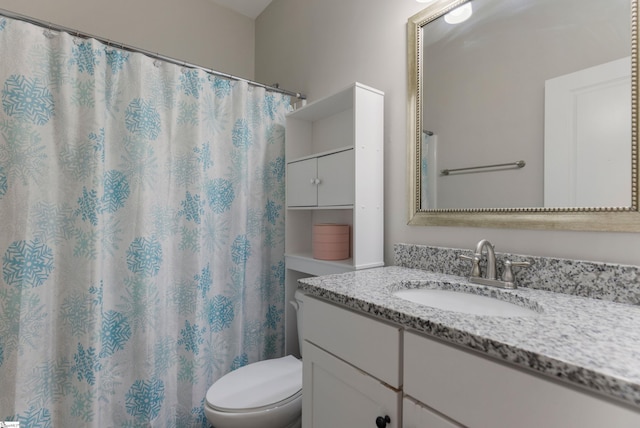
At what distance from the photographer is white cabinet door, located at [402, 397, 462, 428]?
616mm

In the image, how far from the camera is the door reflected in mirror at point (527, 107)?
0.84 m

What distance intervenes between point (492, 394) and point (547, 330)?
173 mm

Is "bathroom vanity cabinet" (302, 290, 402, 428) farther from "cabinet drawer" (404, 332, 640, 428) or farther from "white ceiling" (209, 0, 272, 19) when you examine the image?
"white ceiling" (209, 0, 272, 19)

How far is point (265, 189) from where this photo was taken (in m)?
1.81

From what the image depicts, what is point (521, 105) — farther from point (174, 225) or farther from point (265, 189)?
point (174, 225)

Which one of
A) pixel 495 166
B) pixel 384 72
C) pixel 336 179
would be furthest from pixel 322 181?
pixel 495 166

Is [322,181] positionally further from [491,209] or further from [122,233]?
[122,233]

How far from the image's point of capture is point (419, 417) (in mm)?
659

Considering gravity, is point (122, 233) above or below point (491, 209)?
below

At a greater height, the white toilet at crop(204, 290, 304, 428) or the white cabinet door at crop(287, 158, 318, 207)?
the white cabinet door at crop(287, 158, 318, 207)

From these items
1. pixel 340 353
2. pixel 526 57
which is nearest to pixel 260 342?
pixel 340 353

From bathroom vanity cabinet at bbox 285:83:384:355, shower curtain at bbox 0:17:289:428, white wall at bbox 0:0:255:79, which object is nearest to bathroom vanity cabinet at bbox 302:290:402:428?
bathroom vanity cabinet at bbox 285:83:384:355

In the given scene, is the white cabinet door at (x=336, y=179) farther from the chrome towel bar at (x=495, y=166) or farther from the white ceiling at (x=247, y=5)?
the white ceiling at (x=247, y=5)

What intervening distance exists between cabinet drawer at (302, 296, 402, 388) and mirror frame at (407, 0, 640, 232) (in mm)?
587
